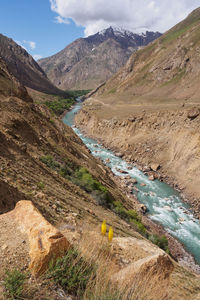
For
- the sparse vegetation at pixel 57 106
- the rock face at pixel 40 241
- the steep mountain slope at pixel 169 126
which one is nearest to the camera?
the rock face at pixel 40 241

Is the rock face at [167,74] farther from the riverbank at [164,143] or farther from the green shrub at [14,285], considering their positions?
the green shrub at [14,285]

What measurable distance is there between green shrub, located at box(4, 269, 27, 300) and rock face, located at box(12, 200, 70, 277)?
0.32 m

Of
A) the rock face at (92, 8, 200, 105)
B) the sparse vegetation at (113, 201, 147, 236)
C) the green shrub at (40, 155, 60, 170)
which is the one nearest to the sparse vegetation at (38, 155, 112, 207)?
the green shrub at (40, 155, 60, 170)

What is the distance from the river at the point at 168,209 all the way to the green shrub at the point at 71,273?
1405 cm

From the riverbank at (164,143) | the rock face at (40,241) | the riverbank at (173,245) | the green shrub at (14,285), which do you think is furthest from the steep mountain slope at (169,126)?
the green shrub at (14,285)

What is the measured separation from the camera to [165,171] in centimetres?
2769

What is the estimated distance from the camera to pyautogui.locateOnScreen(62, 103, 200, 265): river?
52.2 feet

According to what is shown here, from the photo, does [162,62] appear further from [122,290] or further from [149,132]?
[122,290]

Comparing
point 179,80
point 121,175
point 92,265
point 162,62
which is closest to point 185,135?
point 121,175

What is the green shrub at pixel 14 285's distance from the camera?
217 centimetres

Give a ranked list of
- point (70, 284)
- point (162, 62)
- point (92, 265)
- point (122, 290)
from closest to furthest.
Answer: point (122, 290) < point (70, 284) < point (92, 265) < point (162, 62)

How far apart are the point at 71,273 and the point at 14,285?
73 centimetres

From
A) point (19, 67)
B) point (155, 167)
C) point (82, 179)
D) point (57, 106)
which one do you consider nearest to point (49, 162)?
point (82, 179)

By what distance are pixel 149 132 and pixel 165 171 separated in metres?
9.48
